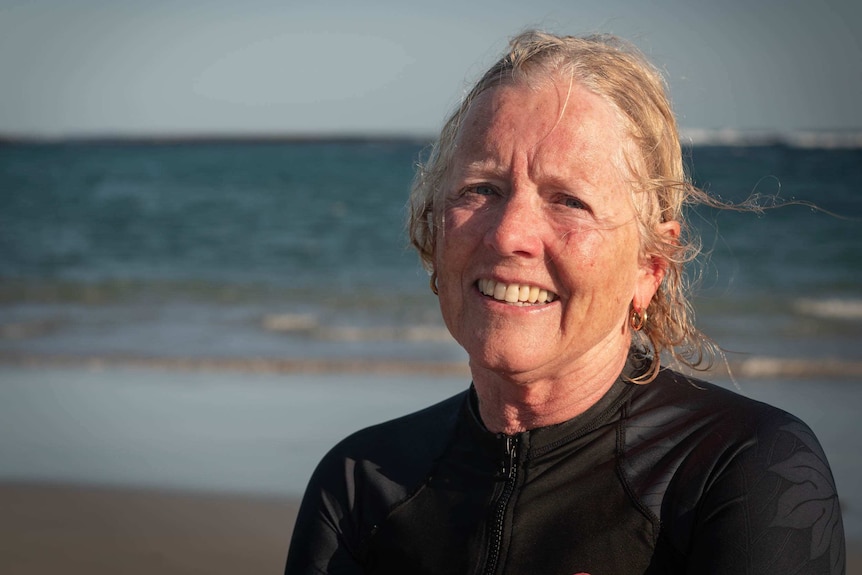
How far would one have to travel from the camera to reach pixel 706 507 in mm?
1859

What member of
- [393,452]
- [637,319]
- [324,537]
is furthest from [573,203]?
[324,537]

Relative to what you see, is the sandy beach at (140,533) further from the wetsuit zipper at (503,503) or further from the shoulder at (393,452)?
the wetsuit zipper at (503,503)

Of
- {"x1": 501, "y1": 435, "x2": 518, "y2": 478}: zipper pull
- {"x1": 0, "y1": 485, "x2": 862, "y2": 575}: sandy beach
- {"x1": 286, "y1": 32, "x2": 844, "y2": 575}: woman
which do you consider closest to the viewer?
{"x1": 286, "y1": 32, "x2": 844, "y2": 575}: woman

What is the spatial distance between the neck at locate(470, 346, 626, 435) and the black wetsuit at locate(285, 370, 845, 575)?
1.3 inches

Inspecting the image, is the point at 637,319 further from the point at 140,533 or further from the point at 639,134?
the point at 140,533

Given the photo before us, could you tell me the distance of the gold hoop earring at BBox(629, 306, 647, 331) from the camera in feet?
7.19

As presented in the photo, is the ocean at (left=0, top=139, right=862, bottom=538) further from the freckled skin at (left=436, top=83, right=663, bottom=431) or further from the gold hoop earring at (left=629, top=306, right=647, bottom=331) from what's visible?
the freckled skin at (left=436, top=83, right=663, bottom=431)

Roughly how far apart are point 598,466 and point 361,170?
38.6 meters

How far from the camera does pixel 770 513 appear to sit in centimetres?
178

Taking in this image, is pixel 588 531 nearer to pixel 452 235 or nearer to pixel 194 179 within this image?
pixel 452 235

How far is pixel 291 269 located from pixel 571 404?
14.8 meters

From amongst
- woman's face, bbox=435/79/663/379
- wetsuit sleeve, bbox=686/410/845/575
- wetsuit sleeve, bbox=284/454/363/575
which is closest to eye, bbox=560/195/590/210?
woman's face, bbox=435/79/663/379

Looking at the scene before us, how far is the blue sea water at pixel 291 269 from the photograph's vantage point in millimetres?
9984

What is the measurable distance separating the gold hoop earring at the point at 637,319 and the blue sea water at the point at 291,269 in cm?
28
